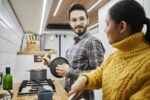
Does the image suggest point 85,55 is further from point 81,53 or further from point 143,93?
point 143,93

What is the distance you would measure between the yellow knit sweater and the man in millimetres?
529

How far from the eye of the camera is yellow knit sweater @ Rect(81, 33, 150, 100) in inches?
31.3

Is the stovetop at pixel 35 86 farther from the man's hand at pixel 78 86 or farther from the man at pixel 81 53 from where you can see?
the man's hand at pixel 78 86

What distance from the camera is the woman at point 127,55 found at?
81 cm

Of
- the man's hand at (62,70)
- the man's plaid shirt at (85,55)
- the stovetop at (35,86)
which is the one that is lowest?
the stovetop at (35,86)

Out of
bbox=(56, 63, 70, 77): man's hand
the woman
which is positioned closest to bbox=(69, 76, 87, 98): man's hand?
the woman

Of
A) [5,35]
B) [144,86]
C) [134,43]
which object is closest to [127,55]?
[134,43]

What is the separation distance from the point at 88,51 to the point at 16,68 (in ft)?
6.41

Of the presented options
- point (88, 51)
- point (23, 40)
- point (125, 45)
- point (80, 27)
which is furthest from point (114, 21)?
point (23, 40)

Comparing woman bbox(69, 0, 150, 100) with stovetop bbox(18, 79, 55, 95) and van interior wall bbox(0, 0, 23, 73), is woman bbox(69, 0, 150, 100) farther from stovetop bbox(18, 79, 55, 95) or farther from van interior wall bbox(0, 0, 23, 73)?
van interior wall bbox(0, 0, 23, 73)

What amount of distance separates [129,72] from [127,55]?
0.27 ft

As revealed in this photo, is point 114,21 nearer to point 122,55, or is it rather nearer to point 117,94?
point 122,55

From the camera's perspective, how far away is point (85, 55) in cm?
159

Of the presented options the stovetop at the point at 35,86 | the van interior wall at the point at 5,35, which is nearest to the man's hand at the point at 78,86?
the stovetop at the point at 35,86
